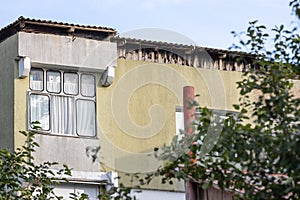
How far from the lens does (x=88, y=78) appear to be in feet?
88.5

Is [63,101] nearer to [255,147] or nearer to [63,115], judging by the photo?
[63,115]

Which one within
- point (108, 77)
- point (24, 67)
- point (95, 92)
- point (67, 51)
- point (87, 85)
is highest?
point (67, 51)

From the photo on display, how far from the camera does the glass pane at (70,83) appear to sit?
26516mm

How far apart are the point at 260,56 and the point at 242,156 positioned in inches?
63.7

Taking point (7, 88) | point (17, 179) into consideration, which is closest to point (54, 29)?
point (7, 88)

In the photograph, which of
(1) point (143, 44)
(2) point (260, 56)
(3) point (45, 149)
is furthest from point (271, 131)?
(1) point (143, 44)

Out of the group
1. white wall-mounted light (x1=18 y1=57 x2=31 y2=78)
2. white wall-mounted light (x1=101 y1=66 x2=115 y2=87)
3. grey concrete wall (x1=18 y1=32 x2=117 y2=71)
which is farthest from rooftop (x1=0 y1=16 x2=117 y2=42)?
Answer: white wall-mounted light (x1=101 y1=66 x2=115 y2=87)

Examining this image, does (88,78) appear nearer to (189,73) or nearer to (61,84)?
(61,84)

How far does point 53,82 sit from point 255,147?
1608cm

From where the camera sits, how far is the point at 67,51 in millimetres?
26844

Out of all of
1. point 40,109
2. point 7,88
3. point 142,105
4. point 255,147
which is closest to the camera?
point 255,147

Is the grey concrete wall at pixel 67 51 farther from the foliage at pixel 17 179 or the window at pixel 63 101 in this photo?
the foliage at pixel 17 179

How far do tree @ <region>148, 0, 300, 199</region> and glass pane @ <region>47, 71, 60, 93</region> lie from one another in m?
15.0

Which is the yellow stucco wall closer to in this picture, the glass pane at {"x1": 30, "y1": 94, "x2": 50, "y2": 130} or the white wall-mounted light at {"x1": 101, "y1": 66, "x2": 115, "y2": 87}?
the white wall-mounted light at {"x1": 101, "y1": 66, "x2": 115, "y2": 87}
